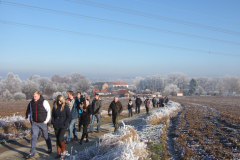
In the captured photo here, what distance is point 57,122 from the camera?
5.82 meters

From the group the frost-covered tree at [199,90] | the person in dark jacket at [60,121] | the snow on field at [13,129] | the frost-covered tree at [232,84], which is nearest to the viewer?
the person in dark jacket at [60,121]

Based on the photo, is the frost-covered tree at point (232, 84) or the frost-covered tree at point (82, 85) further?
the frost-covered tree at point (232, 84)

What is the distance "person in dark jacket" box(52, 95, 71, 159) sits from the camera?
5.72 m

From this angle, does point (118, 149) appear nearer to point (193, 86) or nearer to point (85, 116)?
point (85, 116)

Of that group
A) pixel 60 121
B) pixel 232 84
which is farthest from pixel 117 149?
pixel 232 84

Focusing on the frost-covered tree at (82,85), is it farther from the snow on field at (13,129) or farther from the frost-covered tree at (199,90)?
the snow on field at (13,129)

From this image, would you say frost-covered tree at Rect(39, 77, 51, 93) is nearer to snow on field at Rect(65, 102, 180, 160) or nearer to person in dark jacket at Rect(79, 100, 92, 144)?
person in dark jacket at Rect(79, 100, 92, 144)

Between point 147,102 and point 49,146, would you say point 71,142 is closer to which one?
point 49,146

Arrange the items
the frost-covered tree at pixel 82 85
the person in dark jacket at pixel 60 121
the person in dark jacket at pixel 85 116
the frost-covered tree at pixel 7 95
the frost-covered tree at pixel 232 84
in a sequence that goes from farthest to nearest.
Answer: the frost-covered tree at pixel 232 84 < the frost-covered tree at pixel 82 85 < the frost-covered tree at pixel 7 95 < the person in dark jacket at pixel 85 116 < the person in dark jacket at pixel 60 121

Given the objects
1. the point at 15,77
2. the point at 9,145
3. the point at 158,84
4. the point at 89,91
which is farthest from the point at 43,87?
the point at 9,145

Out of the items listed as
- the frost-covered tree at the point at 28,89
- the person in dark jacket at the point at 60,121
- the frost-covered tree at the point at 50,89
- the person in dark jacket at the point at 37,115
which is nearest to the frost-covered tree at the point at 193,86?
the frost-covered tree at the point at 50,89

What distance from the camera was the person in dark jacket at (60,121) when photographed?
18.8 ft

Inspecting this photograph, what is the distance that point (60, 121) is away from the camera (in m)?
5.81

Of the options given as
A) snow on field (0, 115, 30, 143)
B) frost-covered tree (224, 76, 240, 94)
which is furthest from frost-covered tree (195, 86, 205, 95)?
snow on field (0, 115, 30, 143)
